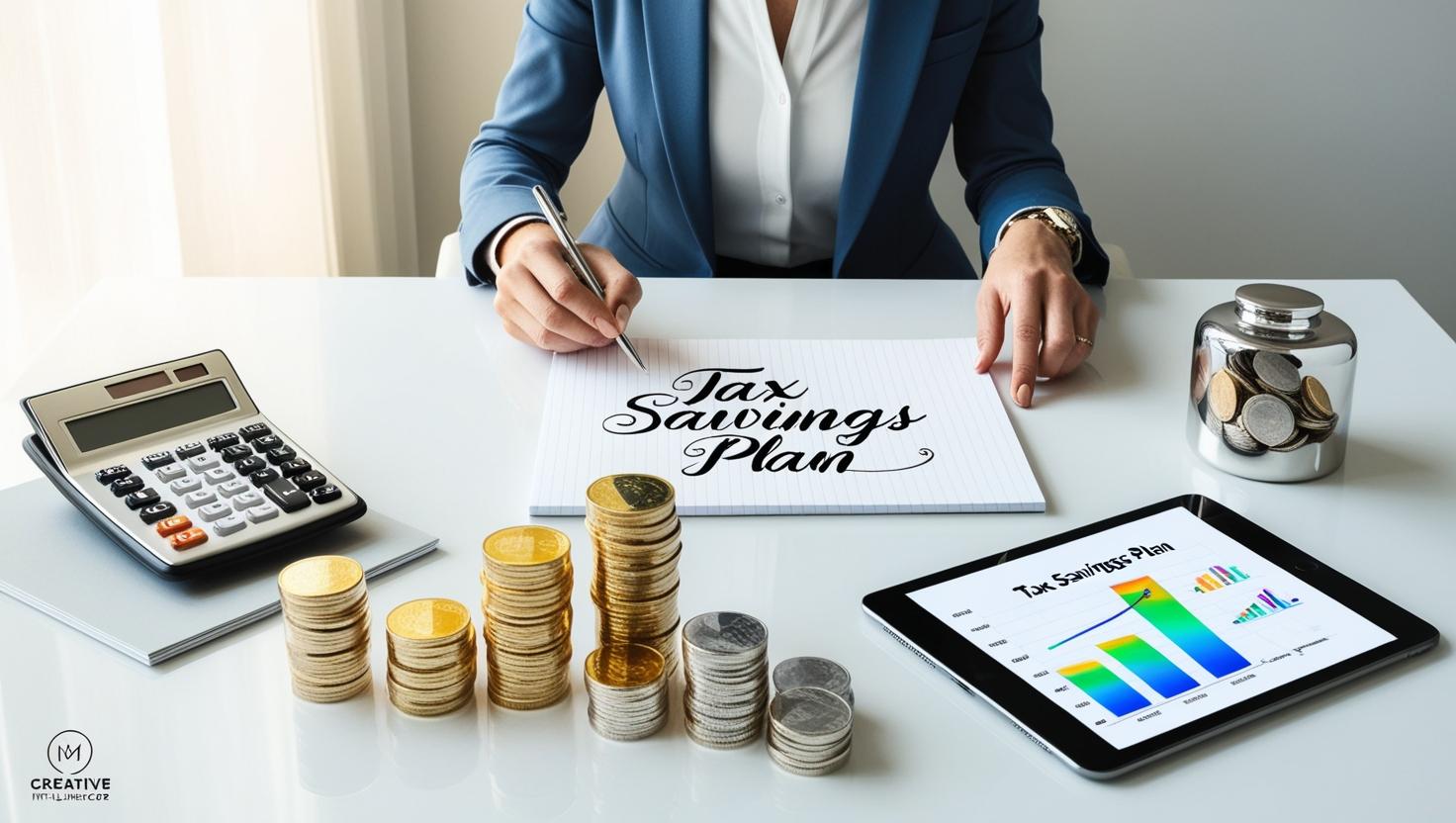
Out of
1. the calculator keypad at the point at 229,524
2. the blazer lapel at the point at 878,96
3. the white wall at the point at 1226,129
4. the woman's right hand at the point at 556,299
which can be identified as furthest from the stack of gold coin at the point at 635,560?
the white wall at the point at 1226,129

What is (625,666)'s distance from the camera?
543 mm

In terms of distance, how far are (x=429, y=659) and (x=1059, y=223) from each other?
75 centimetres

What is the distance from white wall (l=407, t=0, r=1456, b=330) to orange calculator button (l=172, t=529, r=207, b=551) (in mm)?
1733

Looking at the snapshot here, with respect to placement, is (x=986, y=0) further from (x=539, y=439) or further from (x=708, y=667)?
(x=708, y=667)

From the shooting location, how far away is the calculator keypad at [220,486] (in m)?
0.63

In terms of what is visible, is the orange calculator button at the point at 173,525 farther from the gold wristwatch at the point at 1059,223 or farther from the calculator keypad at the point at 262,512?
the gold wristwatch at the point at 1059,223

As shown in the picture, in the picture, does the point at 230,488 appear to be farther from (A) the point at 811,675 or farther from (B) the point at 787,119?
(B) the point at 787,119

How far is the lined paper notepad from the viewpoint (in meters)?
0.73

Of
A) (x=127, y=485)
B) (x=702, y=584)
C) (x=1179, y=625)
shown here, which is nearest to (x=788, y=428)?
(x=702, y=584)

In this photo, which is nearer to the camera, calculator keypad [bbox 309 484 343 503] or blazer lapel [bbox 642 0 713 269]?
calculator keypad [bbox 309 484 343 503]

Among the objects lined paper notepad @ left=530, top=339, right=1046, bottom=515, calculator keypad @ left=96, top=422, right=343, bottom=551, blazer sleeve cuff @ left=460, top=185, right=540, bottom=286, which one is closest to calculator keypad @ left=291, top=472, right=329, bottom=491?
calculator keypad @ left=96, top=422, right=343, bottom=551

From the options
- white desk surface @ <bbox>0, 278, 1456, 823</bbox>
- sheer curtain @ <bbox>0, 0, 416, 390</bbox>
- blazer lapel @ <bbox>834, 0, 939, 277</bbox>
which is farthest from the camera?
sheer curtain @ <bbox>0, 0, 416, 390</bbox>

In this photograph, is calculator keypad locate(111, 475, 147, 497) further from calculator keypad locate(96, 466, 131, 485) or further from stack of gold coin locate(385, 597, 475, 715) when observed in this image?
stack of gold coin locate(385, 597, 475, 715)

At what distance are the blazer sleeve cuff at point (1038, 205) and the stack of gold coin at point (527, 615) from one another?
653 mm
